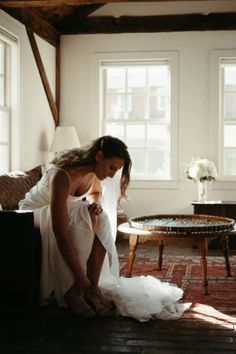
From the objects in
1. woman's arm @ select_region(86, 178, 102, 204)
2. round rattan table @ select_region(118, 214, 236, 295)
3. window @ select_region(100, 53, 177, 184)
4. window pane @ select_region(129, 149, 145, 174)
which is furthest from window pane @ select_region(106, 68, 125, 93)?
woman's arm @ select_region(86, 178, 102, 204)

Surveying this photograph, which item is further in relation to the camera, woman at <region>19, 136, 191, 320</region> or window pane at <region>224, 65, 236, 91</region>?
window pane at <region>224, 65, 236, 91</region>

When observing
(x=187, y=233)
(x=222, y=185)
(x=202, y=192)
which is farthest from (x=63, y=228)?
(x=222, y=185)

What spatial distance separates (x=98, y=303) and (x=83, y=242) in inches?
15.6

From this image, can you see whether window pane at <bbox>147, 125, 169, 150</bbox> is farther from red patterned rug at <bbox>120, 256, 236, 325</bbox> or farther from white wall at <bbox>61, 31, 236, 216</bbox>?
Answer: red patterned rug at <bbox>120, 256, 236, 325</bbox>

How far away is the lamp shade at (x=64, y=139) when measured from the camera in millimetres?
6543

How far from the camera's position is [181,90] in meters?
6.94

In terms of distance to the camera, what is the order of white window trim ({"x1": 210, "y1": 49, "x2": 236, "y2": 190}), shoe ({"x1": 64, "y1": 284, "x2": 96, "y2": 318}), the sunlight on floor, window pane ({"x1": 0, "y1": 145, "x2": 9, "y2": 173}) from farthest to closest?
white window trim ({"x1": 210, "y1": 49, "x2": 236, "y2": 190}) → window pane ({"x1": 0, "y1": 145, "x2": 9, "y2": 173}) → shoe ({"x1": 64, "y1": 284, "x2": 96, "y2": 318}) → the sunlight on floor

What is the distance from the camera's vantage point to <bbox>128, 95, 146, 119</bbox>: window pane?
717 cm

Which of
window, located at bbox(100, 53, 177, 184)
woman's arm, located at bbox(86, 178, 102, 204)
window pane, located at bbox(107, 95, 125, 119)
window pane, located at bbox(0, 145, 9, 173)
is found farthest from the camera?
window pane, located at bbox(107, 95, 125, 119)

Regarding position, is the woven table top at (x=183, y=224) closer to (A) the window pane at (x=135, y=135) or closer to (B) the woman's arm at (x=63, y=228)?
(B) the woman's arm at (x=63, y=228)

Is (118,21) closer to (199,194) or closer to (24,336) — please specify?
(199,194)

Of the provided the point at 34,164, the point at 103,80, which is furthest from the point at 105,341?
the point at 103,80

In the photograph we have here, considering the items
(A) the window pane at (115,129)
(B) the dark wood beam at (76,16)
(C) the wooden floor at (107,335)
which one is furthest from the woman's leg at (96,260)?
(B) the dark wood beam at (76,16)

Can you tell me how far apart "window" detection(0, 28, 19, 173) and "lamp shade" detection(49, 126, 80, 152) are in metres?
0.79
